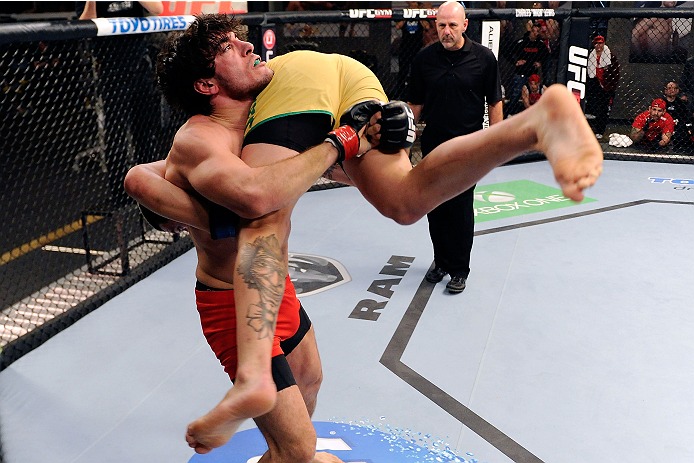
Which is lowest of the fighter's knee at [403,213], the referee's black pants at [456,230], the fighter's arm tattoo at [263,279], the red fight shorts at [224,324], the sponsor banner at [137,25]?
the referee's black pants at [456,230]

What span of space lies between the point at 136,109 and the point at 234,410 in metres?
3.27

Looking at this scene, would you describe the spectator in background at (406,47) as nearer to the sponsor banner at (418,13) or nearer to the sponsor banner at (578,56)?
the sponsor banner at (418,13)

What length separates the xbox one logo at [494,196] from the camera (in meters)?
5.66

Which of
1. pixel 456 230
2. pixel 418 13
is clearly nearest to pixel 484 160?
pixel 456 230

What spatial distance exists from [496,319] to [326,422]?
1282 mm

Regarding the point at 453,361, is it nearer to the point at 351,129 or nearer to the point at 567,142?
the point at 351,129

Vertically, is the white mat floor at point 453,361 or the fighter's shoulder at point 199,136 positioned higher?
the fighter's shoulder at point 199,136

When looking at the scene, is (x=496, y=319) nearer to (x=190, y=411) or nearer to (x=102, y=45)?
A: (x=190, y=411)

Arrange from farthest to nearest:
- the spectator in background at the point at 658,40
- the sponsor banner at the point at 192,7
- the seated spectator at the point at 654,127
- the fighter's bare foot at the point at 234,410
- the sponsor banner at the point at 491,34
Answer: the spectator in background at the point at 658,40 < the seated spectator at the point at 654,127 < the sponsor banner at the point at 192,7 < the sponsor banner at the point at 491,34 < the fighter's bare foot at the point at 234,410

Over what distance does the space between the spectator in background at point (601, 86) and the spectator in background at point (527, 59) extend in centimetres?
56

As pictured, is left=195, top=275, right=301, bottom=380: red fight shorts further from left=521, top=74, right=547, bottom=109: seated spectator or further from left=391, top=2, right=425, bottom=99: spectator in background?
left=521, top=74, right=547, bottom=109: seated spectator

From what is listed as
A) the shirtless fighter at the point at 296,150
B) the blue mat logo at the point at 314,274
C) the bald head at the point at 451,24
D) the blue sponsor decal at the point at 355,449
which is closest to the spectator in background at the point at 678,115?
the bald head at the point at 451,24

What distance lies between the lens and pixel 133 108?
429 centimetres

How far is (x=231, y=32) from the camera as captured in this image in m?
1.95
